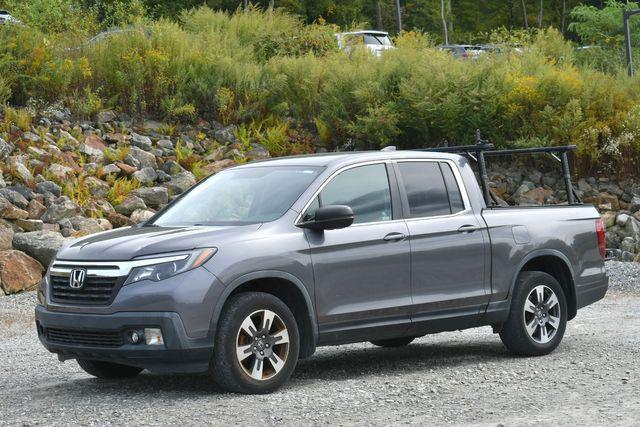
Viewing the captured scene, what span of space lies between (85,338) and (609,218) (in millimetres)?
15098

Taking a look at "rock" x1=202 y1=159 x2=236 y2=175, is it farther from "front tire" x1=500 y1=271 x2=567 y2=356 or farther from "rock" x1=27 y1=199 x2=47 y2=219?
"front tire" x1=500 y1=271 x2=567 y2=356

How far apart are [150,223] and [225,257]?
1478 mm

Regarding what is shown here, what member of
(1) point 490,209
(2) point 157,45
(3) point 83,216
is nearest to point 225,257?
(1) point 490,209

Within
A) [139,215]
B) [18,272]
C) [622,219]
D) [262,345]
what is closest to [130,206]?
[139,215]

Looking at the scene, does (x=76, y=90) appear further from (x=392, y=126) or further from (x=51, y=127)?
(x=392, y=126)

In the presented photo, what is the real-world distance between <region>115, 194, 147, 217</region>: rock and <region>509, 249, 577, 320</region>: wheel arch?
9.14m

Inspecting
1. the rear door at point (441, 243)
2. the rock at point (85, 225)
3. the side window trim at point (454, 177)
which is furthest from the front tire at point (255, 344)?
the rock at point (85, 225)

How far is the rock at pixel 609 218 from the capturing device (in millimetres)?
21578

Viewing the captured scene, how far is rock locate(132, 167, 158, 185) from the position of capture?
19438mm

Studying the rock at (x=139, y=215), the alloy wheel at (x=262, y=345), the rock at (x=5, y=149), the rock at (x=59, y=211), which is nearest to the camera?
the alloy wheel at (x=262, y=345)

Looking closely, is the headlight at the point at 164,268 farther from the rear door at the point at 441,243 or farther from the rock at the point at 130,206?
the rock at the point at 130,206

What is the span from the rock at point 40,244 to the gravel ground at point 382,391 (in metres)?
4.52

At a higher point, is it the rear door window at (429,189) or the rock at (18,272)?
the rear door window at (429,189)

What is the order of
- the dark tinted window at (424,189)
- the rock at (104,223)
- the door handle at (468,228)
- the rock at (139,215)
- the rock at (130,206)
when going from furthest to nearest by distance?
the rock at (130,206) → the rock at (139,215) → the rock at (104,223) → the door handle at (468,228) → the dark tinted window at (424,189)
